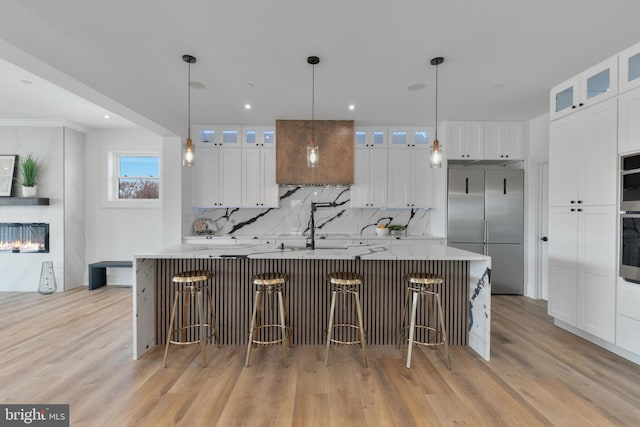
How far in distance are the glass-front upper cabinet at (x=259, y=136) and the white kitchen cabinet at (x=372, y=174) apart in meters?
1.39

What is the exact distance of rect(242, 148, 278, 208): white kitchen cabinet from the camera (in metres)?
4.89

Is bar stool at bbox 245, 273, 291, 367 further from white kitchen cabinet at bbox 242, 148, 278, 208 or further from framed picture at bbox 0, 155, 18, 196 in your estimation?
framed picture at bbox 0, 155, 18, 196

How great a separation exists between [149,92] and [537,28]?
3891mm

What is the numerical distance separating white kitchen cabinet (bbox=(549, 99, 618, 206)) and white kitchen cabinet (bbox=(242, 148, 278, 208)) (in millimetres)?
3665

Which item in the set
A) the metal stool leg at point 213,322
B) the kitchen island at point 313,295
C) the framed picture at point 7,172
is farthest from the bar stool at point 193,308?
the framed picture at point 7,172

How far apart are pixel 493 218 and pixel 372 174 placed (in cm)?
194

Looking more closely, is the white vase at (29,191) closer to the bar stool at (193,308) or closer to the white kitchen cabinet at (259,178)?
the white kitchen cabinet at (259,178)

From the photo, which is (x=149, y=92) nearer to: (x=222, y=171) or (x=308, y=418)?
(x=222, y=171)

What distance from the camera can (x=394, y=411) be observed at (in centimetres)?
192

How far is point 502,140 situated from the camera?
4.58 meters

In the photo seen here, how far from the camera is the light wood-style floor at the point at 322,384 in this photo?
188cm

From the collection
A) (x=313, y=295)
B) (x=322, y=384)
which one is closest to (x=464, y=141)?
(x=313, y=295)

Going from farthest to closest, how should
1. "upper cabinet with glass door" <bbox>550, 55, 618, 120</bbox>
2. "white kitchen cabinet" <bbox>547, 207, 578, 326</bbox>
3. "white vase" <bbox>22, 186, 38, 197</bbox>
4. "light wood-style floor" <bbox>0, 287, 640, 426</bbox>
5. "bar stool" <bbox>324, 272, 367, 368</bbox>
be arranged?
"white vase" <bbox>22, 186, 38, 197</bbox>, "white kitchen cabinet" <bbox>547, 207, 578, 326</bbox>, "upper cabinet with glass door" <bbox>550, 55, 618, 120</bbox>, "bar stool" <bbox>324, 272, 367, 368</bbox>, "light wood-style floor" <bbox>0, 287, 640, 426</bbox>

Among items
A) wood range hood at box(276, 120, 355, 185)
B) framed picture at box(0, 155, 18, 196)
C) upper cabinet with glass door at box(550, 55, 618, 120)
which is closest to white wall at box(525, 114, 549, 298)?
upper cabinet with glass door at box(550, 55, 618, 120)
